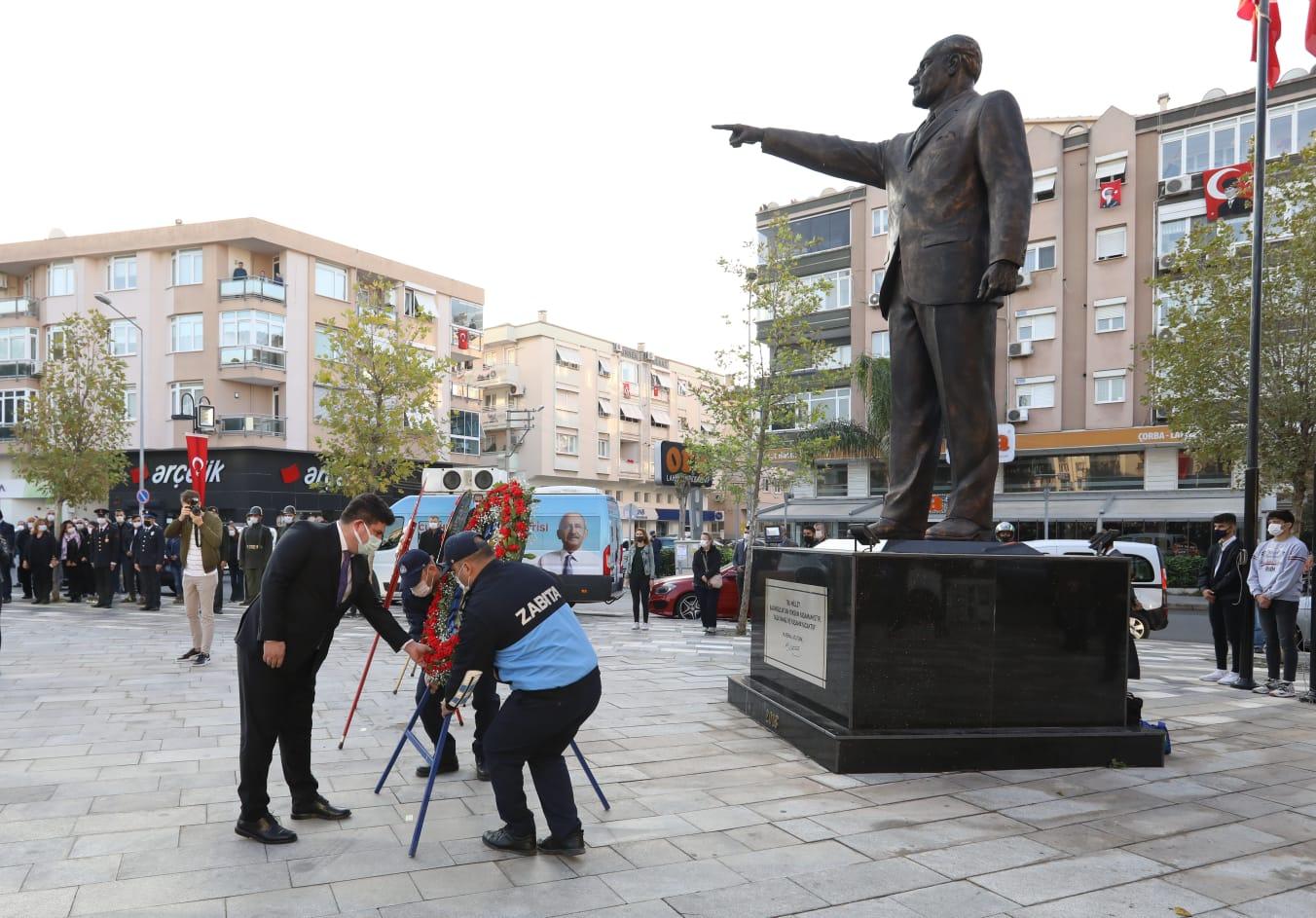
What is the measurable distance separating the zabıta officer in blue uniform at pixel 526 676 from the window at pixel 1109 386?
33.1 m

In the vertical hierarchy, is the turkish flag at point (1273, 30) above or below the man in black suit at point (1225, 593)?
above

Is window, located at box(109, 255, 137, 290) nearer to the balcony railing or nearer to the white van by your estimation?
the balcony railing

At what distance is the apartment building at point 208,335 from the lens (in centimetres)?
4138

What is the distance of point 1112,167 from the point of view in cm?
3394

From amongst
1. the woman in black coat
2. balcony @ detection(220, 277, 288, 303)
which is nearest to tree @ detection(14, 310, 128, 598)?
balcony @ detection(220, 277, 288, 303)

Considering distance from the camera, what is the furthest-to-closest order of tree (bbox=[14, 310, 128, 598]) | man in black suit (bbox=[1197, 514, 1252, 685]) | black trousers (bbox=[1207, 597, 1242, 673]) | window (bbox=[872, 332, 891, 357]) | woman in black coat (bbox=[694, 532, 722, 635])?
window (bbox=[872, 332, 891, 357])
tree (bbox=[14, 310, 128, 598])
woman in black coat (bbox=[694, 532, 722, 635])
black trousers (bbox=[1207, 597, 1242, 673])
man in black suit (bbox=[1197, 514, 1252, 685])

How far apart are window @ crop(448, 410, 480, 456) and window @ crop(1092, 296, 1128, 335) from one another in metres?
31.2

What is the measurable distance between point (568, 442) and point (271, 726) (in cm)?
5881

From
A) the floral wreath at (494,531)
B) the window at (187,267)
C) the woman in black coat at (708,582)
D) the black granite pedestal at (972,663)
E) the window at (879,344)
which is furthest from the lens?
the window at (187,267)

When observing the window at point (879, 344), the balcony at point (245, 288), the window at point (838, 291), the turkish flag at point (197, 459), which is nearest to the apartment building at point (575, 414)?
the balcony at point (245, 288)

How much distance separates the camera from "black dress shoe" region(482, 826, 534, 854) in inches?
182

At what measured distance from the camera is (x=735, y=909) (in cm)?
397

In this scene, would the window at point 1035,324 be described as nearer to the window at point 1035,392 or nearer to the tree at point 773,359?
the window at point 1035,392

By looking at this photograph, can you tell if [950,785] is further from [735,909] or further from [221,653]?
[221,653]
